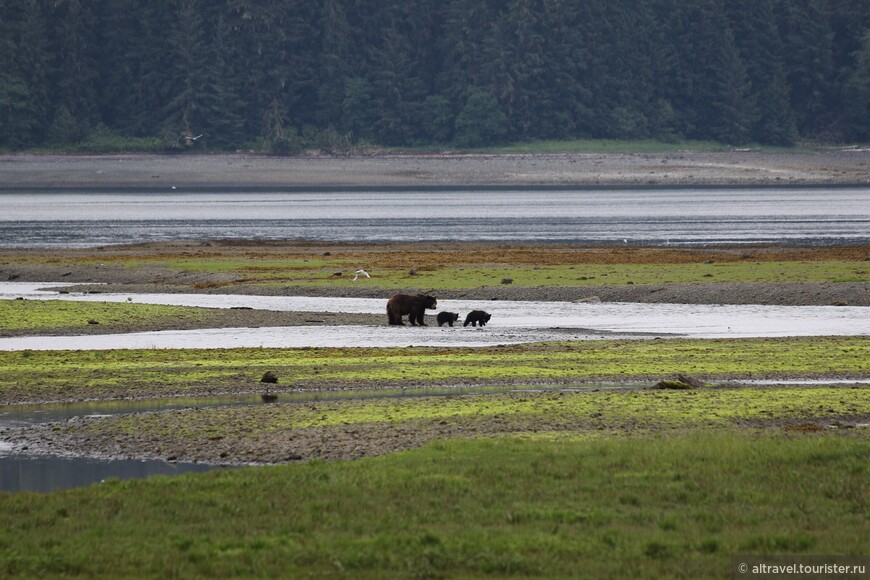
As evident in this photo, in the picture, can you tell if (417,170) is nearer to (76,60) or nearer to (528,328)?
(76,60)

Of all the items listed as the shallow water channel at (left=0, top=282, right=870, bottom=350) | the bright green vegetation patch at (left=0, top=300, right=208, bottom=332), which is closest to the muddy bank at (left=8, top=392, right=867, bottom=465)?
the shallow water channel at (left=0, top=282, right=870, bottom=350)

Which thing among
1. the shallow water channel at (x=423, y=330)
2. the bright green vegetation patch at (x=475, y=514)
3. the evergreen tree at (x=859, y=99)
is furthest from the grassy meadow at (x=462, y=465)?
the evergreen tree at (x=859, y=99)

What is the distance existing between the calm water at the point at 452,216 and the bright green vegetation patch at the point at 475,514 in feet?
167

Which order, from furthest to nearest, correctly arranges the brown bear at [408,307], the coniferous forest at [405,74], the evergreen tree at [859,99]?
the evergreen tree at [859,99], the coniferous forest at [405,74], the brown bear at [408,307]

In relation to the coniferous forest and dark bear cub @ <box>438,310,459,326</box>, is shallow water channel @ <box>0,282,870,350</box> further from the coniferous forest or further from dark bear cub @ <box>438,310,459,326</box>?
the coniferous forest

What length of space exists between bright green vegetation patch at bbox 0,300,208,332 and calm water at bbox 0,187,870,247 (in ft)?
109

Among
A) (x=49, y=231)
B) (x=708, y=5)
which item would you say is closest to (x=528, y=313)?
(x=49, y=231)

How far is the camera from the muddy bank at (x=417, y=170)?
135 m

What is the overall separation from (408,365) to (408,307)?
8.27 meters

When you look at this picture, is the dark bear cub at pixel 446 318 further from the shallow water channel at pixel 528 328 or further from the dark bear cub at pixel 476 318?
the dark bear cub at pixel 476 318

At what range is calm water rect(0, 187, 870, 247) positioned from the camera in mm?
72000

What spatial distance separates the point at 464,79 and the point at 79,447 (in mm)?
137996

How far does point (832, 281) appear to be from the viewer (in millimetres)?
40062

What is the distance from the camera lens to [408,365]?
2464 centimetres
